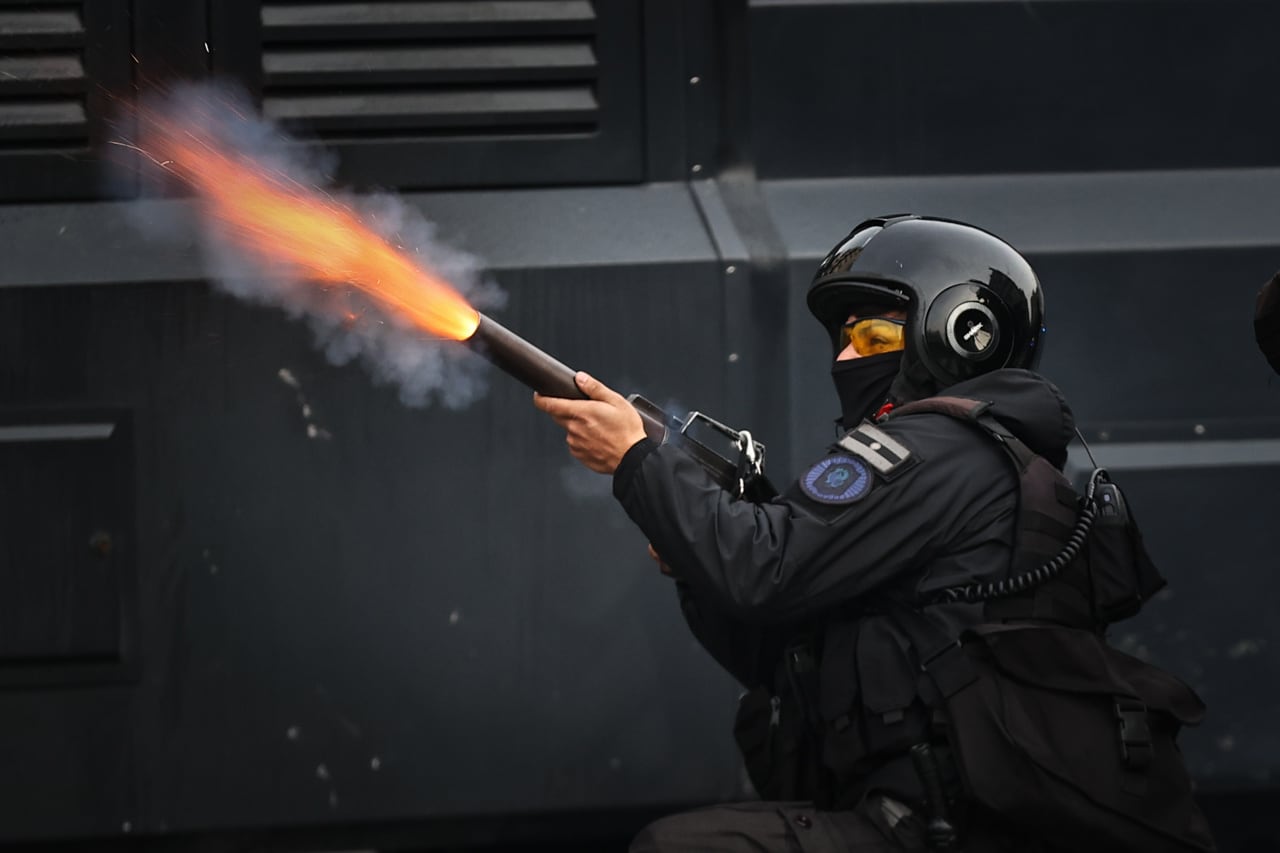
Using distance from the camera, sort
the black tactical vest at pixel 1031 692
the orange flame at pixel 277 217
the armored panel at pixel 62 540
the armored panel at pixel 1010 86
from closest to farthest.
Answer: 1. the black tactical vest at pixel 1031 692
2. the orange flame at pixel 277 217
3. the armored panel at pixel 62 540
4. the armored panel at pixel 1010 86

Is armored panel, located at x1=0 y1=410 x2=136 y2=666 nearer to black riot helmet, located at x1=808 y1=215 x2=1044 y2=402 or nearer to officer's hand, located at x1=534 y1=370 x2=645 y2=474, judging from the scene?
officer's hand, located at x1=534 y1=370 x2=645 y2=474

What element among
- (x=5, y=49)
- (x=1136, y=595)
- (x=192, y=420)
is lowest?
(x=1136, y=595)

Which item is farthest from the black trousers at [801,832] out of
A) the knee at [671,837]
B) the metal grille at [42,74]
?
the metal grille at [42,74]

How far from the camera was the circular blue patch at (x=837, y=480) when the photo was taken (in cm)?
232

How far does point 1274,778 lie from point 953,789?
5.05ft

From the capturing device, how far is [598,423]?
8.14 feet

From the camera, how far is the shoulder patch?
91.9 inches

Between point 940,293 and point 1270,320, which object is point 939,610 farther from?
point 1270,320

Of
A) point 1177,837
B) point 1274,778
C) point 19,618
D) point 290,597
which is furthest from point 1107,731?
point 19,618

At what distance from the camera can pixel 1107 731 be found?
7.41ft

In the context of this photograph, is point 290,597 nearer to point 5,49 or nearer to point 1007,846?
point 5,49

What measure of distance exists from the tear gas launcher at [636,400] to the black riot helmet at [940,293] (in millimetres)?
294

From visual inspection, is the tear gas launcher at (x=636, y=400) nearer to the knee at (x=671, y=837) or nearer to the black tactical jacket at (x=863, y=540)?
the black tactical jacket at (x=863, y=540)

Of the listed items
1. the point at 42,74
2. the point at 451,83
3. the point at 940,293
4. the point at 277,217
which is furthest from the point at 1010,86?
the point at 42,74
